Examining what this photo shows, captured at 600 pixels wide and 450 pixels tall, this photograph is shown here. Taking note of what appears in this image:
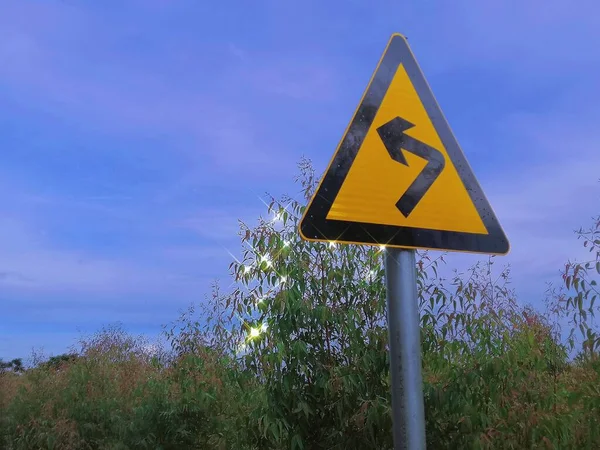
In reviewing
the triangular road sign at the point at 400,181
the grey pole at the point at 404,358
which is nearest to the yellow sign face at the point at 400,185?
the triangular road sign at the point at 400,181

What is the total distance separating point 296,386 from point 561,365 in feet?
5.76

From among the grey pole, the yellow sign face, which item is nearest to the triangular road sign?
the yellow sign face

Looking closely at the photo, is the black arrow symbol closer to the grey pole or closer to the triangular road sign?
the triangular road sign

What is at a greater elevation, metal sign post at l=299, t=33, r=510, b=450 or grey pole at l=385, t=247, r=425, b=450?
metal sign post at l=299, t=33, r=510, b=450

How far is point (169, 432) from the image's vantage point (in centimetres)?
600

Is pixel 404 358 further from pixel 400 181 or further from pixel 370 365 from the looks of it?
pixel 370 365

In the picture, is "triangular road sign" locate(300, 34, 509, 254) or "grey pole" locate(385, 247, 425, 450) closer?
"grey pole" locate(385, 247, 425, 450)

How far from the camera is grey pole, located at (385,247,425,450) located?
72.3 inches

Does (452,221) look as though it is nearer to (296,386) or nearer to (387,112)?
(387,112)

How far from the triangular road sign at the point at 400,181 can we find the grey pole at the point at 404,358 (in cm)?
12

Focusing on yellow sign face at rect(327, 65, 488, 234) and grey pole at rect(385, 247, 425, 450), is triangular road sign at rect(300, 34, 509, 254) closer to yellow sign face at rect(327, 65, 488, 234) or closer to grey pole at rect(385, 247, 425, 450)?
yellow sign face at rect(327, 65, 488, 234)

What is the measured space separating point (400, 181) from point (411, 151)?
140mm

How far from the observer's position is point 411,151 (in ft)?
6.79

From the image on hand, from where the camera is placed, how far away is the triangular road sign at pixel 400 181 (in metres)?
1.94
